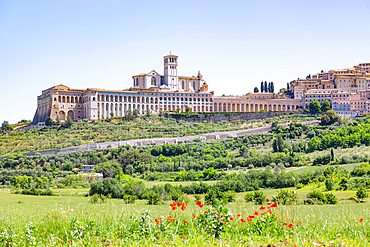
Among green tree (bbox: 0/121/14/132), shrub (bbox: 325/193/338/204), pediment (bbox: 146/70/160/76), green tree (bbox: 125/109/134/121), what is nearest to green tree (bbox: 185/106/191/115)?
green tree (bbox: 125/109/134/121)

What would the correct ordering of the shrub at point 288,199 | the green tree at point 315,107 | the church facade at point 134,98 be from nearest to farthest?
1. the shrub at point 288,199
2. the church facade at point 134,98
3. the green tree at point 315,107

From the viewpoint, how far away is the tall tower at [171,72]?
9450cm

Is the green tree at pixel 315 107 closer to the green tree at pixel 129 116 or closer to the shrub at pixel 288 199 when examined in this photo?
the green tree at pixel 129 116

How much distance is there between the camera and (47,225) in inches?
389

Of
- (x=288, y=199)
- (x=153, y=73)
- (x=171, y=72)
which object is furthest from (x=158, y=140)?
(x=288, y=199)

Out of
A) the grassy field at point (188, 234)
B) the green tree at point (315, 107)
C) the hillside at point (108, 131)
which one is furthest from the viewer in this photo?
the green tree at point (315, 107)

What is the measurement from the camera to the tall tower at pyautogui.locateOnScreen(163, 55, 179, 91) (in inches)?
3720

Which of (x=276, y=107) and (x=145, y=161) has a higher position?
(x=276, y=107)

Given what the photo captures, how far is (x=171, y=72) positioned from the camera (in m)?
95.4

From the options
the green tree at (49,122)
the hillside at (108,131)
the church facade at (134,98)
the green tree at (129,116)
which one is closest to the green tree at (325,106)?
the hillside at (108,131)

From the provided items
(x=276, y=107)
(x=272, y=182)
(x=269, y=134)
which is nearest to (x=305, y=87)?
(x=276, y=107)

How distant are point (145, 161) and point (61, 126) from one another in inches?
951

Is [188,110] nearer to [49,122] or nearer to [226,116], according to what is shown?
[226,116]

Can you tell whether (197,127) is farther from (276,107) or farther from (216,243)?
(216,243)
